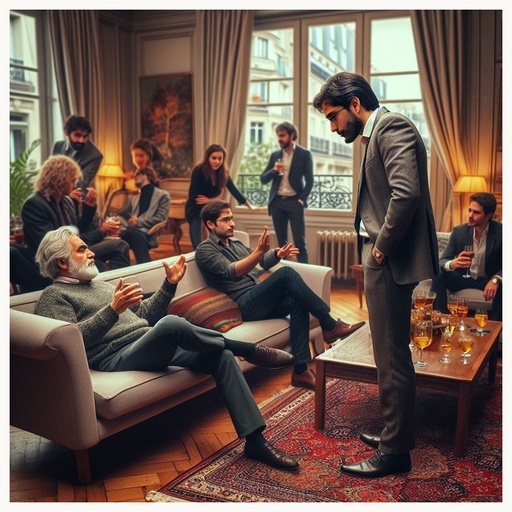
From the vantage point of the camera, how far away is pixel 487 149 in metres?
6.53

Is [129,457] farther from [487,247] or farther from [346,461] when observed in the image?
[487,247]

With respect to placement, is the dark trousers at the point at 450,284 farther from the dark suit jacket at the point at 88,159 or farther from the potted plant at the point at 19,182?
the potted plant at the point at 19,182

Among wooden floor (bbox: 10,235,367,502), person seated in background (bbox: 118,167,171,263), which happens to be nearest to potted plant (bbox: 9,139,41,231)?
person seated in background (bbox: 118,167,171,263)

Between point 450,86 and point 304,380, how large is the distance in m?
3.89

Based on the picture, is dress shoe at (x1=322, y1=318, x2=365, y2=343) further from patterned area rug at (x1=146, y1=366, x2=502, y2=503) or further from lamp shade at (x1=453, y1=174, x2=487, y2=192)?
lamp shade at (x1=453, y1=174, x2=487, y2=192)

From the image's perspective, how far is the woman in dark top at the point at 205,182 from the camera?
19.7 feet

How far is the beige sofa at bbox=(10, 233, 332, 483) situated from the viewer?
2607 millimetres

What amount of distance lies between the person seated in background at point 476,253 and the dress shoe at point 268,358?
1.78m

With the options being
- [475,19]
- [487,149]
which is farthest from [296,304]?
[475,19]

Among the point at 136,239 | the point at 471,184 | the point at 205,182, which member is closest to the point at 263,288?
the point at 136,239

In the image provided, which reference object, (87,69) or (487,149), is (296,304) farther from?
(87,69)

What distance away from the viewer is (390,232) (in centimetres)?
247

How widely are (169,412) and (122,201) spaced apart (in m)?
5.18

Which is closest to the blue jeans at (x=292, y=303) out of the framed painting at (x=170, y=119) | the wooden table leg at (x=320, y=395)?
the wooden table leg at (x=320, y=395)
